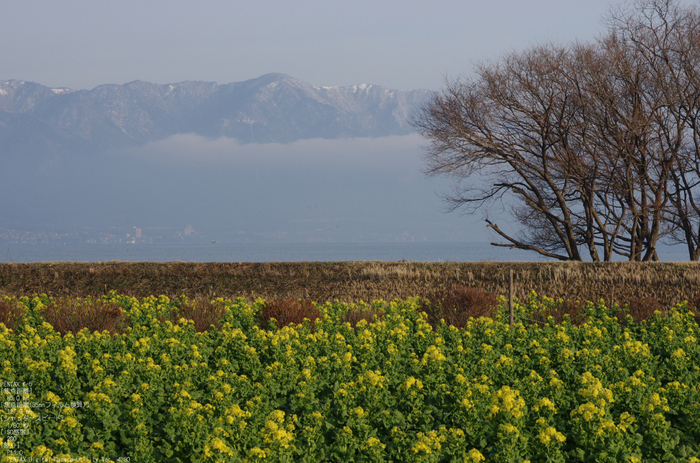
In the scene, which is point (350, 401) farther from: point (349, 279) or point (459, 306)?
point (349, 279)

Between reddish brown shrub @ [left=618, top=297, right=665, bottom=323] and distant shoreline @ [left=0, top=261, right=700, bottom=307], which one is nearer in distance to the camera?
reddish brown shrub @ [left=618, top=297, right=665, bottom=323]

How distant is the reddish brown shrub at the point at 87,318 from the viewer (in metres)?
9.27

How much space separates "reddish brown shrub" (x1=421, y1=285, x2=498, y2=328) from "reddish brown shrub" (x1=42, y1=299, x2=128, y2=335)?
5697mm

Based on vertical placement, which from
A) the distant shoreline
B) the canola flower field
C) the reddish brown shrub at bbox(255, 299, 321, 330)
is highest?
the distant shoreline

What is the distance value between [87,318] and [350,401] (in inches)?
248

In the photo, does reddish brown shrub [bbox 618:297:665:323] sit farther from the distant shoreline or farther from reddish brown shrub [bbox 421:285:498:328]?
reddish brown shrub [bbox 421:285:498:328]

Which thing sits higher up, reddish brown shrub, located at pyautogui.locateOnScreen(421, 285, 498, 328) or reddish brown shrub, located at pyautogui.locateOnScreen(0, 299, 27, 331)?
reddish brown shrub, located at pyautogui.locateOnScreen(421, 285, 498, 328)

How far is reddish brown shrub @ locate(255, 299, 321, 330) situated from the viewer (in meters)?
9.64

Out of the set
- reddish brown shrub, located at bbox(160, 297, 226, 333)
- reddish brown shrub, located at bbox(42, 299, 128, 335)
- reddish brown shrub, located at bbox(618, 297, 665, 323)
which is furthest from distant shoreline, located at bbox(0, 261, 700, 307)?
reddish brown shrub, located at bbox(42, 299, 128, 335)

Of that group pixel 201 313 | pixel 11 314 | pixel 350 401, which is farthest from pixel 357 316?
pixel 11 314

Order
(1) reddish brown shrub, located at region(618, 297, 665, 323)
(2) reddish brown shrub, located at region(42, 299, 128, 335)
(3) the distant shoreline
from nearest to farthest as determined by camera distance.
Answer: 1. (2) reddish brown shrub, located at region(42, 299, 128, 335)
2. (1) reddish brown shrub, located at region(618, 297, 665, 323)
3. (3) the distant shoreline

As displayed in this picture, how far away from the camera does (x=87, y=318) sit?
31.2ft

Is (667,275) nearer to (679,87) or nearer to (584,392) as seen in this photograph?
(679,87)

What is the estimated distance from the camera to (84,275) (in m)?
16.2
